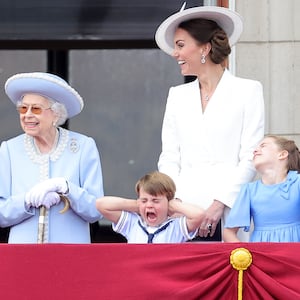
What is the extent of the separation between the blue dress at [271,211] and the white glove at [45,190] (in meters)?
0.75

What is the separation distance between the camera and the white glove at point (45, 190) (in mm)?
5512

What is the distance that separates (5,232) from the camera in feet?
23.2

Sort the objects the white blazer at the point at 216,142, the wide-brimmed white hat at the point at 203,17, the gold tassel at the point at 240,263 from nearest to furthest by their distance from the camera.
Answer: the gold tassel at the point at 240,263 < the white blazer at the point at 216,142 < the wide-brimmed white hat at the point at 203,17

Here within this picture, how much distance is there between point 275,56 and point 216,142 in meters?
1.68

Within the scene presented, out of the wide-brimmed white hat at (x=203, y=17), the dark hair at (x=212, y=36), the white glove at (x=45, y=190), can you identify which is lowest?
the white glove at (x=45, y=190)

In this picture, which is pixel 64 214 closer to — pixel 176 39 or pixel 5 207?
pixel 5 207

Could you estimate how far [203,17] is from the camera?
229 inches

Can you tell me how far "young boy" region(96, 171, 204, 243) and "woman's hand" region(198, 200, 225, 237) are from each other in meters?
0.04

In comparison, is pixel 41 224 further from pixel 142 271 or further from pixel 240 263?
pixel 240 263

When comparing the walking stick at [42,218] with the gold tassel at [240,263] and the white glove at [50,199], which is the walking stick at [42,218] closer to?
the white glove at [50,199]

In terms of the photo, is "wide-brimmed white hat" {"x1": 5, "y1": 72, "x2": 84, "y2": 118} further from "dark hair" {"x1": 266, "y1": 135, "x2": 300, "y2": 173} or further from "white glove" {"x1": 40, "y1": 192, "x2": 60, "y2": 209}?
"dark hair" {"x1": 266, "y1": 135, "x2": 300, "y2": 173}

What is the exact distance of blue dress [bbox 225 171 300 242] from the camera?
17.6ft

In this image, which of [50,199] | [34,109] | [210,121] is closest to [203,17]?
[210,121]

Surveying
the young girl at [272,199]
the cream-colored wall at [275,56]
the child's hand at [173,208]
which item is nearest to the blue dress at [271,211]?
the young girl at [272,199]
